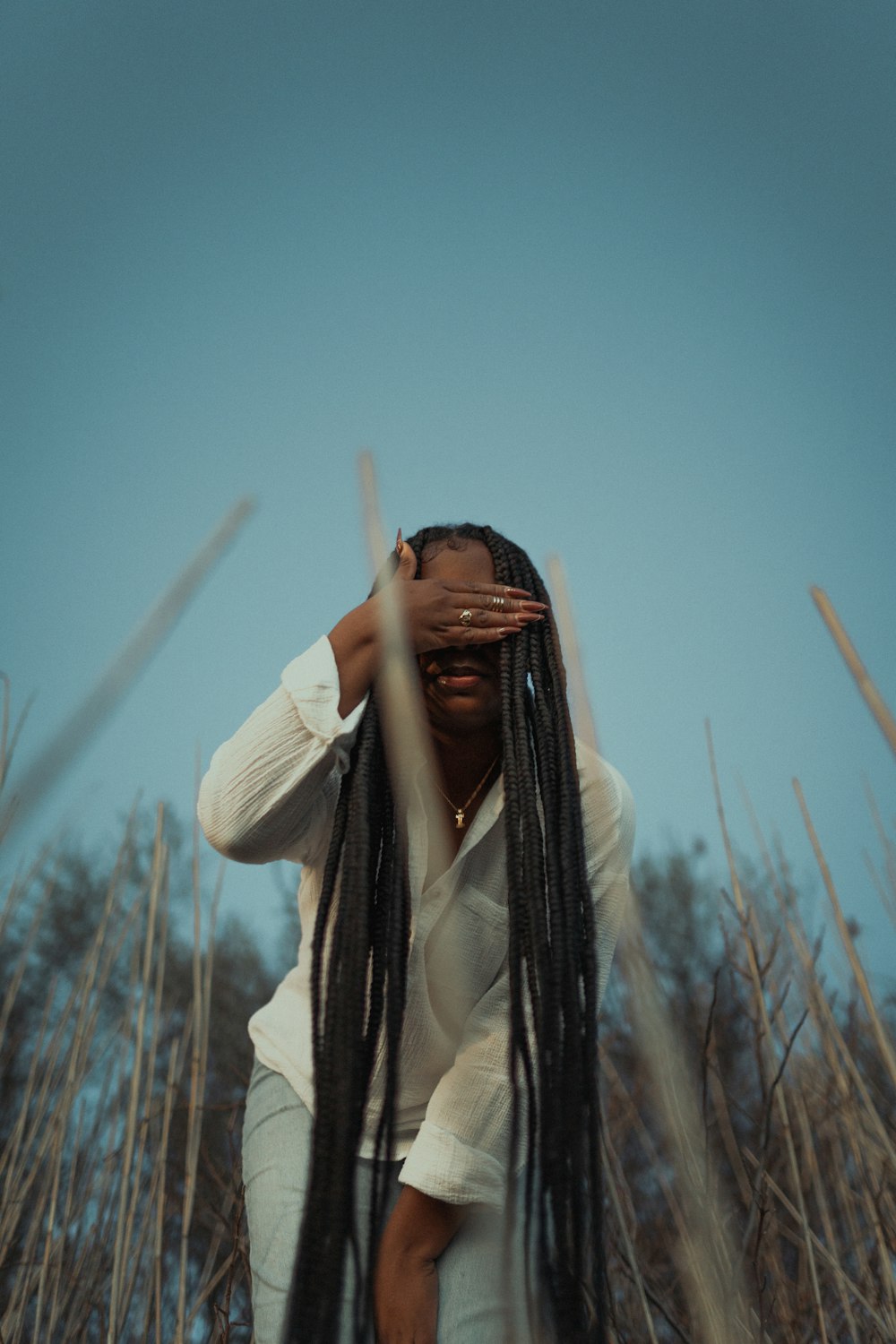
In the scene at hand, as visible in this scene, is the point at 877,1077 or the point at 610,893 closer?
the point at 610,893

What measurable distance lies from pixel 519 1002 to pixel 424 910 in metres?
0.28

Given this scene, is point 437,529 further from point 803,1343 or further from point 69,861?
point 69,861

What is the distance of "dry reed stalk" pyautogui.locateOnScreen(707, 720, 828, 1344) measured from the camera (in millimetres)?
1324

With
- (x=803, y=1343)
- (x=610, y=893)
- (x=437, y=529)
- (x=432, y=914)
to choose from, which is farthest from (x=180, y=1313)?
(x=437, y=529)

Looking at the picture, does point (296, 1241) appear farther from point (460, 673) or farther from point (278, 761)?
point (460, 673)

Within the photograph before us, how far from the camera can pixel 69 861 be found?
5164 mm

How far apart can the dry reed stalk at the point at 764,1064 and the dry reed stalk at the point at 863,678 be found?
1.79 ft

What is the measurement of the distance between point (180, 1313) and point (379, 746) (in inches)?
30.9

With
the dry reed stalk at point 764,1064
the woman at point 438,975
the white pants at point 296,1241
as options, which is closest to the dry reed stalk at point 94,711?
the woman at point 438,975

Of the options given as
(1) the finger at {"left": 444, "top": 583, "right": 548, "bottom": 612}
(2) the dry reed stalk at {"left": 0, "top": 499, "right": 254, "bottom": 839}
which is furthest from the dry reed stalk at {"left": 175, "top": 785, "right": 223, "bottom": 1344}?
(2) the dry reed stalk at {"left": 0, "top": 499, "right": 254, "bottom": 839}

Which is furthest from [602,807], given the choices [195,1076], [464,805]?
[195,1076]

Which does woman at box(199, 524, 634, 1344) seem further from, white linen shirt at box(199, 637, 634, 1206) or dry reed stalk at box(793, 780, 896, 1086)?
dry reed stalk at box(793, 780, 896, 1086)

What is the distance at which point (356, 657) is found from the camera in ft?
3.83

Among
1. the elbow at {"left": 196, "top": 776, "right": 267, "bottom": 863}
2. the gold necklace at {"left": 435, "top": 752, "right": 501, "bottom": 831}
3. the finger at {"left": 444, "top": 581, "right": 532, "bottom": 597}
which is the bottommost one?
the elbow at {"left": 196, "top": 776, "right": 267, "bottom": 863}
